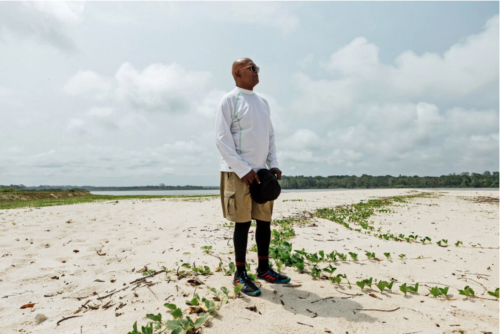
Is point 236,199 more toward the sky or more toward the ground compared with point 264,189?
more toward the ground

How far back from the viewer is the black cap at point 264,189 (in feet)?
10.6

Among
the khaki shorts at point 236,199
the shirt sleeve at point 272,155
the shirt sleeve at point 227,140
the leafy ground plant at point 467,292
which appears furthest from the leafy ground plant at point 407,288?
the shirt sleeve at point 227,140

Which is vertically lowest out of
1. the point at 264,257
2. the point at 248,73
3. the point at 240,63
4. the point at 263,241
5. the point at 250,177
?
the point at 264,257

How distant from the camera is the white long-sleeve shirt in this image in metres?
3.32

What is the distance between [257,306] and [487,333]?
6.68 ft

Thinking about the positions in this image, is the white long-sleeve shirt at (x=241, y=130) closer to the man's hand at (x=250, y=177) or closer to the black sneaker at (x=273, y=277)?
the man's hand at (x=250, y=177)

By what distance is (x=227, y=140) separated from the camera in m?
3.31

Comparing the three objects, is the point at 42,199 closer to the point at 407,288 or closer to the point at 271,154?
the point at 271,154

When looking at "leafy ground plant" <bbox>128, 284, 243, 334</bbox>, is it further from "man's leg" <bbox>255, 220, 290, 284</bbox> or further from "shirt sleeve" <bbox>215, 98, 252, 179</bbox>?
"shirt sleeve" <bbox>215, 98, 252, 179</bbox>

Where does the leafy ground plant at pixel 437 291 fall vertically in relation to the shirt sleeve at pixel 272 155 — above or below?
below

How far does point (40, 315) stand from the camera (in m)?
2.78


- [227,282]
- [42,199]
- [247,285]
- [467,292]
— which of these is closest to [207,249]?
Answer: [227,282]

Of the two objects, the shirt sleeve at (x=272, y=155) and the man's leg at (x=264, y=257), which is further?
the shirt sleeve at (x=272, y=155)

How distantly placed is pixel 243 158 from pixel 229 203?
57 centimetres
